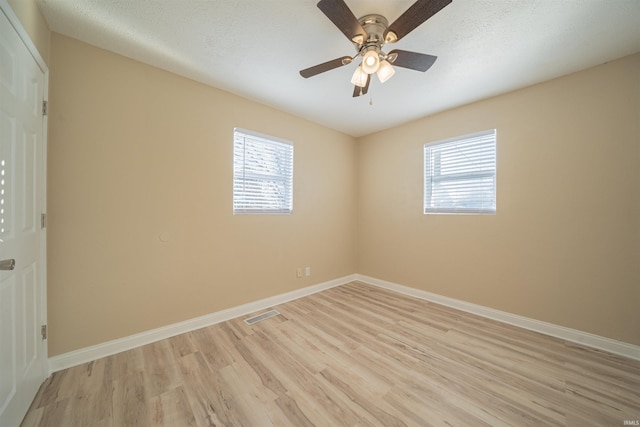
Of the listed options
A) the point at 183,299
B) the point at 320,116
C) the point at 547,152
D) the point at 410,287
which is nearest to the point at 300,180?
the point at 320,116

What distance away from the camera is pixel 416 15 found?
1273mm

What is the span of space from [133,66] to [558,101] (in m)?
4.05

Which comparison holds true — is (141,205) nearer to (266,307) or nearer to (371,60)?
(266,307)

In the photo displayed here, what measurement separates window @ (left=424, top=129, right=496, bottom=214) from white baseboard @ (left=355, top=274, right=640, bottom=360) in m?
1.15

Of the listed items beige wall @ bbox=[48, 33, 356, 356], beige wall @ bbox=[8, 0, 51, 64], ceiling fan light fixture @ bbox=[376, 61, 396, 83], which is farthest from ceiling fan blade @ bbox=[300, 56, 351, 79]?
beige wall @ bbox=[8, 0, 51, 64]

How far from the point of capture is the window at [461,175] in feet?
8.79

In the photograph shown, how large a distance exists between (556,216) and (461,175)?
0.99m

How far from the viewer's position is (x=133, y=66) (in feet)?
6.63

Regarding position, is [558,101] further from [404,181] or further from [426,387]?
[426,387]

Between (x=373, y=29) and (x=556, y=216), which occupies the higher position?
(x=373, y=29)

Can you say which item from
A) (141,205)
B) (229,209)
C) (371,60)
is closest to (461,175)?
(371,60)

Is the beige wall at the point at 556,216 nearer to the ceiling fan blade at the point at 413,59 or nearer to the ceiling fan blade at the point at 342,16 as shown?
the ceiling fan blade at the point at 413,59

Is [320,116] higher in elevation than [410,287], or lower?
higher

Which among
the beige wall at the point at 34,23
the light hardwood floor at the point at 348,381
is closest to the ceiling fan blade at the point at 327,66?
the beige wall at the point at 34,23
